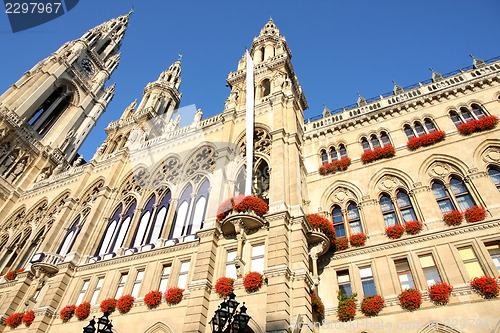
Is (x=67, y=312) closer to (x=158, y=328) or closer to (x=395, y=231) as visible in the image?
(x=158, y=328)

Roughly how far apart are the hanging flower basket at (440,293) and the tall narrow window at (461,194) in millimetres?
4830

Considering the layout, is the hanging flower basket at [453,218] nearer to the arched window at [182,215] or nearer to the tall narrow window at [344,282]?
the tall narrow window at [344,282]

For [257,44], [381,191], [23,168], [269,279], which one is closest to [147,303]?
[269,279]

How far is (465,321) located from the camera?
1344cm

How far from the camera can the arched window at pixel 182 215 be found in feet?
71.1

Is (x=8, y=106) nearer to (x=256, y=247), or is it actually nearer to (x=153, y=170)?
(x=153, y=170)

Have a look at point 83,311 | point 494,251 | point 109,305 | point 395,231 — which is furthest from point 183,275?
point 494,251

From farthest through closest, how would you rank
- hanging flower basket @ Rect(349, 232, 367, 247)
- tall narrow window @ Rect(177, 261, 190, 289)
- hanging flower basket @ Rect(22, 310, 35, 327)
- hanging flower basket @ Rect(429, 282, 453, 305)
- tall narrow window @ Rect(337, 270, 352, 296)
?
hanging flower basket @ Rect(22, 310, 35, 327), tall narrow window @ Rect(177, 261, 190, 289), hanging flower basket @ Rect(349, 232, 367, 247), tall narrow window @ Rect(337, 270, 352, 296), hanging flower basket @ Rect(429, 282, 453, 305)

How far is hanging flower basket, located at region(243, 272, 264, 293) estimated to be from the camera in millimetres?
15234

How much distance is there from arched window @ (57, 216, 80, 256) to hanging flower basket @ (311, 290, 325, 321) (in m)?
19.2

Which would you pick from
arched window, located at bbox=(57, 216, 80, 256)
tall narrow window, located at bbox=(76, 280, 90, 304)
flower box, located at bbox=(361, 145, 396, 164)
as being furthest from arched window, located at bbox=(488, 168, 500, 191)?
arched window, located at bbox=(57, 216, 80, 256)

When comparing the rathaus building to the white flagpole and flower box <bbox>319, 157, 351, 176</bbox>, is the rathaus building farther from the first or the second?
the white flagpole

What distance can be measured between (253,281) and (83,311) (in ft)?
35.7

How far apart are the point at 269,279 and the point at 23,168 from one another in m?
35.6
